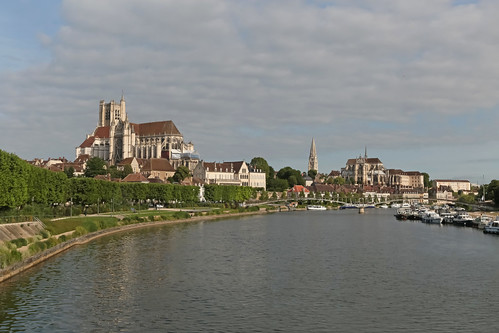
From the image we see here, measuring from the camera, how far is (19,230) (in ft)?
152

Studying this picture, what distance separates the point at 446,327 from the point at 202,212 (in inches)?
3318

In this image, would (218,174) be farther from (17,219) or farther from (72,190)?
(17,219)

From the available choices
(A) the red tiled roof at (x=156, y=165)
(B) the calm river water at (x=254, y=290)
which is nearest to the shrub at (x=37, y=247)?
(B) the calm river water at (x=254, y=290)

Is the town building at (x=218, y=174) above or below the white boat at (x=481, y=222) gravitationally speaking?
above

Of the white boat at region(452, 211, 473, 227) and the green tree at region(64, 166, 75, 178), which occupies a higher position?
the green tree at region(64, 166, 75, 178)

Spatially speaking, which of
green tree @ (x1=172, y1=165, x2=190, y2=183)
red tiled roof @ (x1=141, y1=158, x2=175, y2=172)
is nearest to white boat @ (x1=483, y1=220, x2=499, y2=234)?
green tree @ (x1=172, y1=165, x2=190, y2=183)

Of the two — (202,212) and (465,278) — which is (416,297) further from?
(202,212)

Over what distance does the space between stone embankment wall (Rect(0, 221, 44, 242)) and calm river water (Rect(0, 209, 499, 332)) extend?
12.1ft

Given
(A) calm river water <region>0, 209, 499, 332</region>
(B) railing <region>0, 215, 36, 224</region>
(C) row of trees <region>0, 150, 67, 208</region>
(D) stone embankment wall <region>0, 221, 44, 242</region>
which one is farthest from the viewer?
(C) row of trees <region>0, 150, 67, 208</region>

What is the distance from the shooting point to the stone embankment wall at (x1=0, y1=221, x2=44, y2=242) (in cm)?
4262

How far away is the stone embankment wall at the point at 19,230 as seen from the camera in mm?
42619

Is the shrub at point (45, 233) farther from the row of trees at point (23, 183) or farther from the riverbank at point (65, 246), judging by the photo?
the row of trees at point (23, 183)

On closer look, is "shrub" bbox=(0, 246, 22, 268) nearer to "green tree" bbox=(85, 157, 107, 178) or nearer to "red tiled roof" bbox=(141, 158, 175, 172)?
"green tree" bbox=(85, 157, 107, 178)

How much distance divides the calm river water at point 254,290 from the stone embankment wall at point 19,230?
370cm
